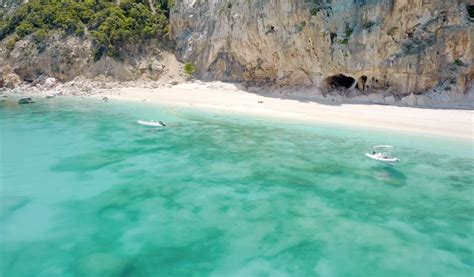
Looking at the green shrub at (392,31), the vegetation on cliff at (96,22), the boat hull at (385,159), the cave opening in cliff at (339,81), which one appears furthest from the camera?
the vegetation on cliff at (96,22)

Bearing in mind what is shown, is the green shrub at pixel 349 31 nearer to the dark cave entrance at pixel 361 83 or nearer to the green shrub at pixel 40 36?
the dark cave entrance at pixel 361 83

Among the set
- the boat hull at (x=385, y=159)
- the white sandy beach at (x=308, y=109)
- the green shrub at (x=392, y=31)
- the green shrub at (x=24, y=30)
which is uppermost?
the green shrub at (x=24, y=30)

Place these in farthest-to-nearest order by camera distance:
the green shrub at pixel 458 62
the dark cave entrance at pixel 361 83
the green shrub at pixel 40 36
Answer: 1. the green shrub at pixel 40 36
2. the dark cave entrance at pixel 361 83
3. the green shrub at pixel 458 62

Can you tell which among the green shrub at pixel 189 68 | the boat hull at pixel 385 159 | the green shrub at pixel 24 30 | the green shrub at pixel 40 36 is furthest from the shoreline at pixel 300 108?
the boat hull at pixel 385 159

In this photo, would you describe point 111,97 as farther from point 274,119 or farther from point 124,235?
point 124,235

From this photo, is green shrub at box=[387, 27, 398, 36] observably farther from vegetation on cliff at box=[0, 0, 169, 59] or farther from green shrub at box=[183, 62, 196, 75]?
vegetation on cliff at box=[0, 0, 169, 59]

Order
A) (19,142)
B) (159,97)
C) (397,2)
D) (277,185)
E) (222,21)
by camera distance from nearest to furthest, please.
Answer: (277,185) → (19,142) → (397,2) → (159,97) → (222,21)

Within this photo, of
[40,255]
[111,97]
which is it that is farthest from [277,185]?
[111,97]

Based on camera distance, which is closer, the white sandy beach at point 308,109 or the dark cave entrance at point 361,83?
the white sandy beach at point 308,109
